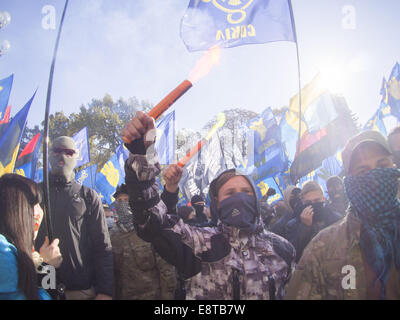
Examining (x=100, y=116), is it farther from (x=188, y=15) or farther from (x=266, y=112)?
(x=188, y=15)

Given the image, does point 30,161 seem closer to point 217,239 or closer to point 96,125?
point 217,239

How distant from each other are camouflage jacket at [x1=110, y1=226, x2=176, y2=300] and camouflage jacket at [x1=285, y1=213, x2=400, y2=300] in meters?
1.34

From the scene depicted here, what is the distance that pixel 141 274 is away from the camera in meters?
2.72

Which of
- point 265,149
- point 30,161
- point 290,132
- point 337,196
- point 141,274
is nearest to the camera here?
point 141,274

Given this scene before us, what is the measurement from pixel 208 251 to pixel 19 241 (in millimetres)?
964

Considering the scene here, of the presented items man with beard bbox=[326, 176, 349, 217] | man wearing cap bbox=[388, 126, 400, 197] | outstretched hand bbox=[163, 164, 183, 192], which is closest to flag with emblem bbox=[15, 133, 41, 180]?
outstretched hand bbox=[163, 164, 183, 192]

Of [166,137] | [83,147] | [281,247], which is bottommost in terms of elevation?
[281,247]

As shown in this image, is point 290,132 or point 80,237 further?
point 290,132

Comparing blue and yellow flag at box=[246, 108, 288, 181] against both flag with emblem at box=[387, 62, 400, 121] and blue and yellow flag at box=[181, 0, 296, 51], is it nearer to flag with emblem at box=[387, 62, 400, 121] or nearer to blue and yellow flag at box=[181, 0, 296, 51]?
flag with emblem at box=[387, 62, 400, 121]

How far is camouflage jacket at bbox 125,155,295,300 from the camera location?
58.0 inches

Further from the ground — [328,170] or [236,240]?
[328,170]

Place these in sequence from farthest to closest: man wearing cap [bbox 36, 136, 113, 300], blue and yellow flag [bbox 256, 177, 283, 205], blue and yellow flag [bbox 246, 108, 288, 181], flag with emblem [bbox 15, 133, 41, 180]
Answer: blue and yellow flag [bbox 246, 108, 288, 181] < blue and yellow flag [bbox 256, 177, 283, 205] < flag with emblem [bbox 15, 133, 41, 180] < man wearing cap [bbox 36, 136, 113, 300]

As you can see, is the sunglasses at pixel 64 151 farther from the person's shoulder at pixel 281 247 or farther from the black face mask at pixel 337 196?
the black face mask at pixel 337 196

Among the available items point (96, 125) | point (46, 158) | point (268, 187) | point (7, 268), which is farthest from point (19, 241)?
point (96, 125)
